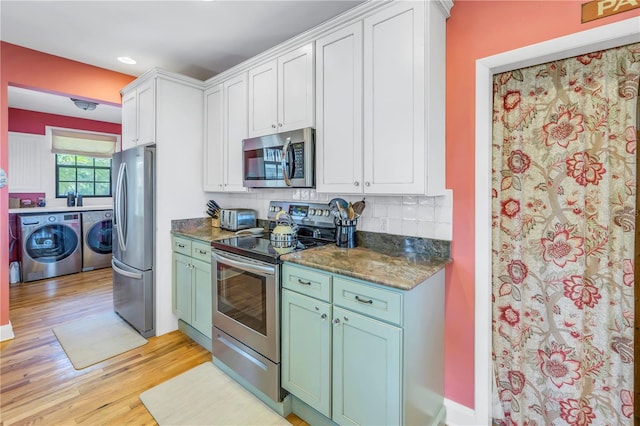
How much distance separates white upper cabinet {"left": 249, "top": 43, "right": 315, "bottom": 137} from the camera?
7.23 feet

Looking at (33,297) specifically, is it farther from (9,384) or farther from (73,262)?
(9,384)

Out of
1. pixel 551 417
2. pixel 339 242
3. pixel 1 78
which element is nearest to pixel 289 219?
pixel 339 242

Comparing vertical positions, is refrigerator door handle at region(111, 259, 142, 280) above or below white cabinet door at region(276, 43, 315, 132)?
below

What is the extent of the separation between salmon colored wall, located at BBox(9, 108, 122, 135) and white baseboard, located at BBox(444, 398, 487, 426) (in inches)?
262

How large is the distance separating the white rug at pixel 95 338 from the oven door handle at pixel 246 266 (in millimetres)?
1270

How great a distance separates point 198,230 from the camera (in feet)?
10.2

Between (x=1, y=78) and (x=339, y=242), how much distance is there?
3.33 m

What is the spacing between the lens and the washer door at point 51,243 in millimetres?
4477

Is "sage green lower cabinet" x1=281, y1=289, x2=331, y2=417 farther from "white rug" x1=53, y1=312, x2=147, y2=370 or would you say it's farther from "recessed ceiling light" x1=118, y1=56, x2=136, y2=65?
"recessed ceiling light" x1=118, y1=56, x2=136, y2=65

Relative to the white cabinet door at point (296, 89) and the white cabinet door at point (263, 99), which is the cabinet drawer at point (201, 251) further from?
the white cabinet door at point (296, 89)

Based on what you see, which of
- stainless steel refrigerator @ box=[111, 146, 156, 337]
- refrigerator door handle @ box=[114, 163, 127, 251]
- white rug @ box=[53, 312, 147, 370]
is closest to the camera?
white rug @ box=[53, 312, 147, 370]

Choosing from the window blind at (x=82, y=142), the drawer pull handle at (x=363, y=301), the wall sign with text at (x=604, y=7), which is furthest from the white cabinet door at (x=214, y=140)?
the window blind at (x=82, y=142)

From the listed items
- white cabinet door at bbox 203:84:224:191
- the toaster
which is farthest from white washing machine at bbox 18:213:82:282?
the toaster

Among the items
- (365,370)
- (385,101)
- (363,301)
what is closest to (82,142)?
(385,101)
